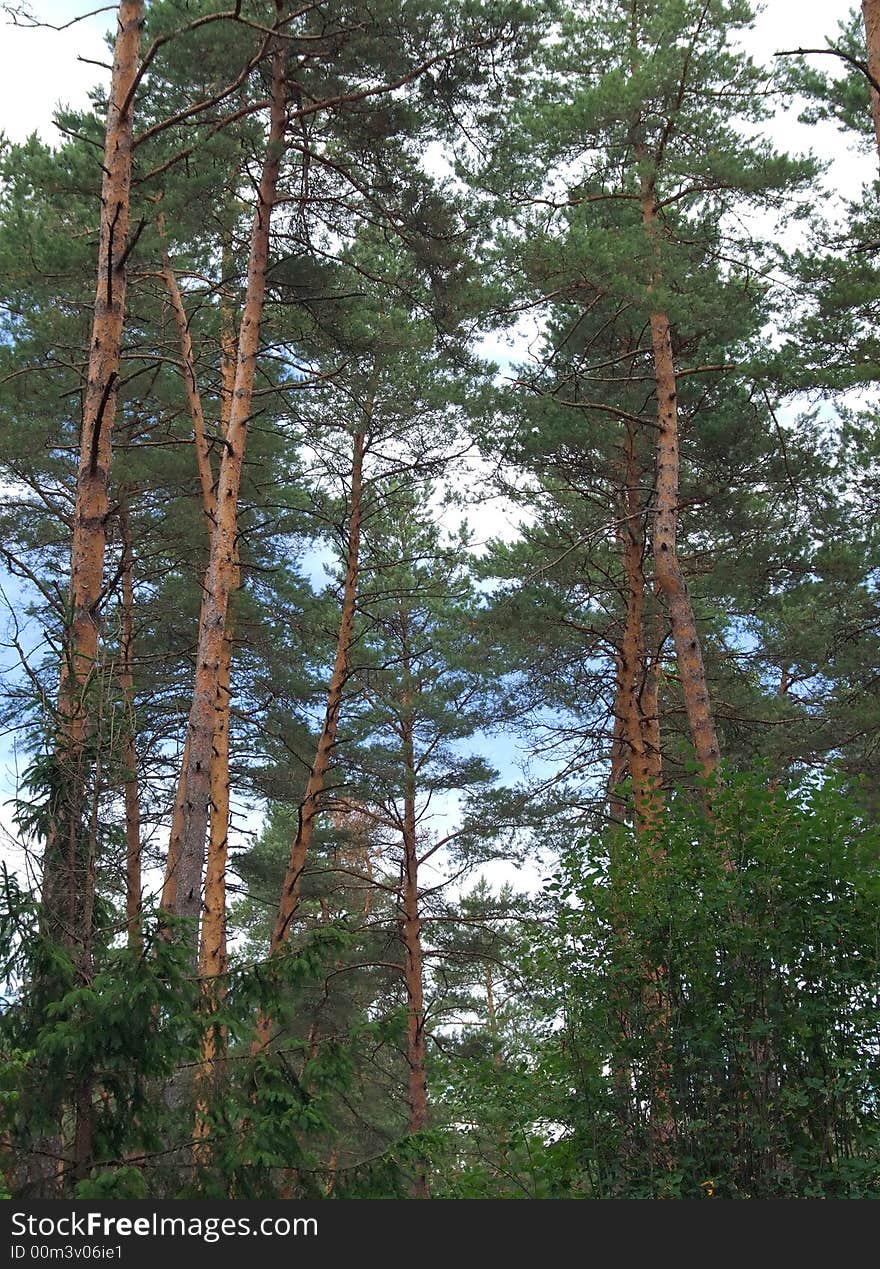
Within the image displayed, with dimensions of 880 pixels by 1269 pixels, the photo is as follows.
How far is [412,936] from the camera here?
1636cm

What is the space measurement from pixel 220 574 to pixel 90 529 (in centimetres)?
260

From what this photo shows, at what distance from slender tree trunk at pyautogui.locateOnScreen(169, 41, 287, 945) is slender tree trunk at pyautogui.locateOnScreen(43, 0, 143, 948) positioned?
86.4 inches

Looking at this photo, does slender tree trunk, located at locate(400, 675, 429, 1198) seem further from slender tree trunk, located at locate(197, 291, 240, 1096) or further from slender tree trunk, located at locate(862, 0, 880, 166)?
slender tree trunk, located at locate(862, 0, 880, 166)

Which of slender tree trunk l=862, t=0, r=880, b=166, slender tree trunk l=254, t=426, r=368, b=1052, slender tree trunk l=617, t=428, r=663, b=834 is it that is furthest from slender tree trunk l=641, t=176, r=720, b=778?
slender tree trunk l=254, t=426, r=368, b=1052

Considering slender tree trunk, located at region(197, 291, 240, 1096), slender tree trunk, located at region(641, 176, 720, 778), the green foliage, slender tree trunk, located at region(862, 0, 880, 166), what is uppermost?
slender tree trunk, located at region(862, 0, 880, 166)

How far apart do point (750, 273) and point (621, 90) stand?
8.02 ft

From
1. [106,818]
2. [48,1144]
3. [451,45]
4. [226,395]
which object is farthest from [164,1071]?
[226,395]

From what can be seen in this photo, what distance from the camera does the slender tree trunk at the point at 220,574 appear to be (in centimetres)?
818

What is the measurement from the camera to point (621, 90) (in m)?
11.0

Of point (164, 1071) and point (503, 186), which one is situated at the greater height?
point (503, 186)

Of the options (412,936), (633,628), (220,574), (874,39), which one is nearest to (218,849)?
(220,574)

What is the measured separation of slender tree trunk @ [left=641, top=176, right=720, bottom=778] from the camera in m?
10.9

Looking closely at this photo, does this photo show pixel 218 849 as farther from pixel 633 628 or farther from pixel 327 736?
pixel 633 628

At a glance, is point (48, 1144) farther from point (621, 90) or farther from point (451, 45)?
point (621, 90)
